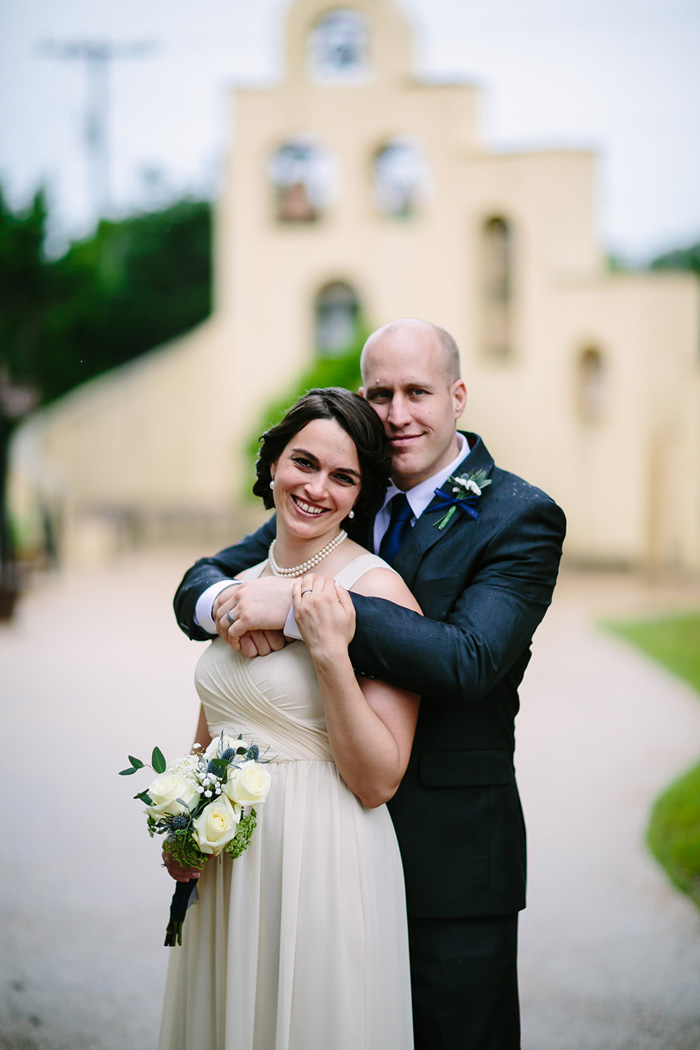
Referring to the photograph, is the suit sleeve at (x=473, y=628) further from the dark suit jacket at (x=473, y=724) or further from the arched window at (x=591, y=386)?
the arched window at (x=591, y=386)

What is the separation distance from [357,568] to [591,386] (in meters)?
18.0

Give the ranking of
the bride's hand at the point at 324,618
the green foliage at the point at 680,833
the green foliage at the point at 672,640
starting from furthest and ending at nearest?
the green foliage at the point at 672,640
the green foliage at the point at 680,833
the bride's hand at the point at 324,618

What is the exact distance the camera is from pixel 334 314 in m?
20.3

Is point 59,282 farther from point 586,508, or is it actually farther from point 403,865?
point 403,865

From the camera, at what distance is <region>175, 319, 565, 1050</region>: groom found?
8.38 ft

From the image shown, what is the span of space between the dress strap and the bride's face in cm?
11

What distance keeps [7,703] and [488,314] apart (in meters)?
12.8

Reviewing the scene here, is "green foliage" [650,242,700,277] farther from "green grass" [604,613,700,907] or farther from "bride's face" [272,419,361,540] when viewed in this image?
"bride's face" [272,419,361,540]

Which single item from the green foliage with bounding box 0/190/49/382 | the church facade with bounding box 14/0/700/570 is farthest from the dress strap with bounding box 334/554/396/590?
the green foliage with bounding box 0/190/49/382

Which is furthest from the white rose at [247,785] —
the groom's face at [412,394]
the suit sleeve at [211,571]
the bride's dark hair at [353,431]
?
the groom's face at [412,394]

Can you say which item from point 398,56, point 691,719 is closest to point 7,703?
point 691,719

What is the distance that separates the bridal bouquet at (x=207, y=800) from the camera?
2361mm

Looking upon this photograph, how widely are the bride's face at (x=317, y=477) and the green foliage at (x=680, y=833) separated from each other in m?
4.27

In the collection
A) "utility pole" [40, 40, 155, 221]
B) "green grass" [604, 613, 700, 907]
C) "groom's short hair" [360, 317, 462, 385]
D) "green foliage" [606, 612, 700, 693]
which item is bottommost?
"green foliage" [606, 612, 700, 693]
